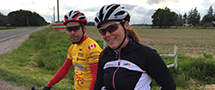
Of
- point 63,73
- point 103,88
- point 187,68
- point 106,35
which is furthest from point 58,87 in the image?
point 187,68

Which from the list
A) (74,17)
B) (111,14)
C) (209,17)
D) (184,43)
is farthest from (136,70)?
(209,17)

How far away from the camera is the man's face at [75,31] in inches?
86.4

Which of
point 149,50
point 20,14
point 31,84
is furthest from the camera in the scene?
point 20,14

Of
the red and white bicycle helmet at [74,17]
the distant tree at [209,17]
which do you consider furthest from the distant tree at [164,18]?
the red and white bicycle helmet at [74,17]

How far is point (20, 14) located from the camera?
105 m

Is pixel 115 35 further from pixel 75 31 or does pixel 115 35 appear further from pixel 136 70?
pixel 75 31

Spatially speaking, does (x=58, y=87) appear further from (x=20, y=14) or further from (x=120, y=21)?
(x=20, y=14)

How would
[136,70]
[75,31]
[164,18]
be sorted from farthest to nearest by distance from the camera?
[164,18] < [75,31] < [136,70]

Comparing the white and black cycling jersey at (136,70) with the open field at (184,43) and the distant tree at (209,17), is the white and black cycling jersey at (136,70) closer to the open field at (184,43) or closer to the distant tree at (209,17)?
the open field at (184,43)

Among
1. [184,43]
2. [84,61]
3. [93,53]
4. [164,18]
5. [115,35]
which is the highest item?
[164,18]

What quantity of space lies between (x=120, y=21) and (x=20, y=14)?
4744 inches

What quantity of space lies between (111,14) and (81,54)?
2.76 feet

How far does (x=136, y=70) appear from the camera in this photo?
4.45 ft

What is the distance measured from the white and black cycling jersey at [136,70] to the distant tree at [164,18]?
330ft
